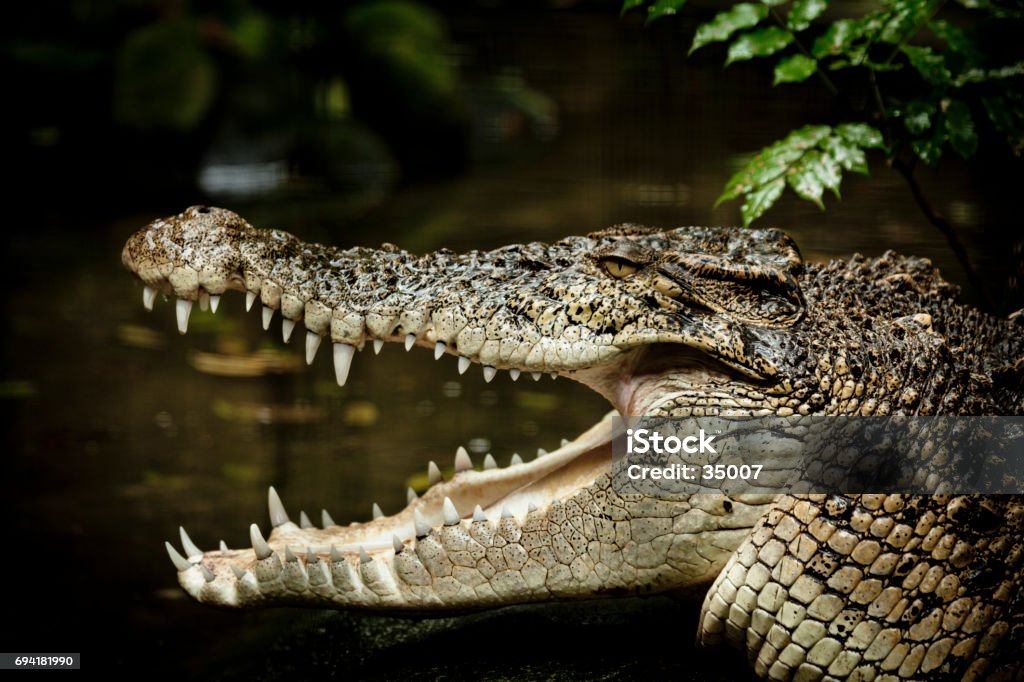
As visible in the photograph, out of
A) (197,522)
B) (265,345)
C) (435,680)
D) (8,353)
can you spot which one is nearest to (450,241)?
(265,345)

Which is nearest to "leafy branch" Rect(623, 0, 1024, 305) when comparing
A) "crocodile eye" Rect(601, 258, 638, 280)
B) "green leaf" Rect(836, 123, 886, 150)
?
"green leaf" Rect(836, 123, 886, 150)

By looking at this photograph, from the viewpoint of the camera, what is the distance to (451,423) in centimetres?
490

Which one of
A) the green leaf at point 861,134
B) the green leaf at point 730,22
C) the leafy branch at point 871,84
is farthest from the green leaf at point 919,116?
the green leaf at point 730,22

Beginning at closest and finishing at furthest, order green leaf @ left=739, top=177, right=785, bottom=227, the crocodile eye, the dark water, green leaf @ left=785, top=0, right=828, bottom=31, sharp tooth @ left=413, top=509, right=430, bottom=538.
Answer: sharp tooth @ left=413, top=509, right=430, bottom=538 → the crocodile eye → the dark water → green leaf @ left=739, top=177, right=785, bottom=227 → green leaf @ left=785, top=0, right=828, bottom=31

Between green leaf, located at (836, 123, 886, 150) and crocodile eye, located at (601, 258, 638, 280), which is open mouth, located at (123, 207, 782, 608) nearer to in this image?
crocodile eye, located at (601, 258, 638, 280)

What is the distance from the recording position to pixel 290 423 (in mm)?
4906

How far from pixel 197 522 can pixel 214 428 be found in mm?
877

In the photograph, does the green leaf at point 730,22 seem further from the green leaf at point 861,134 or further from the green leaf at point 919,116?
the green leaf at point 919,116

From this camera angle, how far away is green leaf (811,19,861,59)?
2.92 metres

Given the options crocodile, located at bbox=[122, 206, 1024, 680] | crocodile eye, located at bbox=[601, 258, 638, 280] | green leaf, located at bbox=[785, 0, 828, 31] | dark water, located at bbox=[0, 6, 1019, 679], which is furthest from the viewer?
green leaf, located at bbox=[785, 0, 828, 31]

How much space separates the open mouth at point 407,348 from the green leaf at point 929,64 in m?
1.26

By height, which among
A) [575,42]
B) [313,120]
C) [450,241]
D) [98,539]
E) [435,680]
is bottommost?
[98,539]

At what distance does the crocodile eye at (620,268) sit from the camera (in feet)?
7.78

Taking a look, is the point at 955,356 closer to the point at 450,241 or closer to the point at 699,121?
the point at 450,241
